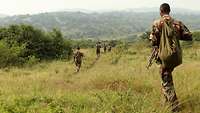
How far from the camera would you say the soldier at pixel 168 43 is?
282 inches

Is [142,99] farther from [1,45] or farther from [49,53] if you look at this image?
[49,53]

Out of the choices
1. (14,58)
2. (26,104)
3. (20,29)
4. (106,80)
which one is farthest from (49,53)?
(26,104)

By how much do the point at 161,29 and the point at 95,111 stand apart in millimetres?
1681

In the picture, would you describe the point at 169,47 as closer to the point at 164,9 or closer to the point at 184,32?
the point at 184,32

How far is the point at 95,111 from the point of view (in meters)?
6.90

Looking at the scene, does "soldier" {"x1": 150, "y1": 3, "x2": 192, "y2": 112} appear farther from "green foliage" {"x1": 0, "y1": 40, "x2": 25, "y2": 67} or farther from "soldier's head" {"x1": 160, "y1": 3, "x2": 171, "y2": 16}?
"green foliage" {"x1": 0, "y1": 40, "x2": 25, "y2": 67}

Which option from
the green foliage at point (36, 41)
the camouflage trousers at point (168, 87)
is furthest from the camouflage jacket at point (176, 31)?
the green foliage at point (36, 41)

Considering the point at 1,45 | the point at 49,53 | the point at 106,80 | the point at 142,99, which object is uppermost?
the point at 142,99

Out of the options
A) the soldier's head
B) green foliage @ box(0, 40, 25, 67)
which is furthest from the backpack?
green foliage @ box(0, 40, 25, 67)

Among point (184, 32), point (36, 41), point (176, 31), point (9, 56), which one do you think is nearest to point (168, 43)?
point (176, 31)

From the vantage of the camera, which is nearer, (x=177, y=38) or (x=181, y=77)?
(x=177, y=38)

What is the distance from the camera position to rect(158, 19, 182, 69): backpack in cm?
713

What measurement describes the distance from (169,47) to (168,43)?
64 mm

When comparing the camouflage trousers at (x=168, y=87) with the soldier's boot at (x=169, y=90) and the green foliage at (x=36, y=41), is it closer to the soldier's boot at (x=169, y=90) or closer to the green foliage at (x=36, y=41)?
the soldier's boot at (x=169, y=90)
